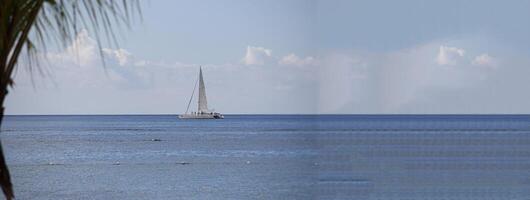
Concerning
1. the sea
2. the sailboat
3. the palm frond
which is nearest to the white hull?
the sailboat

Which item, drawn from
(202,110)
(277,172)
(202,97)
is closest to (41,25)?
(277,172)

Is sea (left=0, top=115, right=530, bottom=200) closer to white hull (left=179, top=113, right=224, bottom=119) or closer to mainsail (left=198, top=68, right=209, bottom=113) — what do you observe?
mainsail (left=198, top=68, right=209, bottom=113)

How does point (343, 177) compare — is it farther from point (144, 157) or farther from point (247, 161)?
point (144, 157)

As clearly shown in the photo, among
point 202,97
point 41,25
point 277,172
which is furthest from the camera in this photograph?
point 202,97

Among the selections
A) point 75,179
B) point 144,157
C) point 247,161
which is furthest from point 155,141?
point 75,179

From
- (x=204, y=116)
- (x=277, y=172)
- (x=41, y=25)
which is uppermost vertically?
(x=204, y=116)

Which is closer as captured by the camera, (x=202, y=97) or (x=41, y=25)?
(x=41, y=25)

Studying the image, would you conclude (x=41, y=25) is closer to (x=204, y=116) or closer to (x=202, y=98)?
(x=202, y=98)

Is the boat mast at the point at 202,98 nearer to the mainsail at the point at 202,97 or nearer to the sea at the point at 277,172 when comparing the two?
the mainsail at the point at 202,97

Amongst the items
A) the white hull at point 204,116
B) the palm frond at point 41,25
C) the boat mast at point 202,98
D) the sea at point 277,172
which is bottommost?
the sea at point 277,172

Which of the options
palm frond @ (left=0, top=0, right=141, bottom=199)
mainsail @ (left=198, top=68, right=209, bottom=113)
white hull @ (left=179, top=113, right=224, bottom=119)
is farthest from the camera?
white hull @ (left=179, top=113, right=224, bottom=119)

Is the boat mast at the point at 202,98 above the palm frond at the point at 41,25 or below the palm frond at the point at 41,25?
above

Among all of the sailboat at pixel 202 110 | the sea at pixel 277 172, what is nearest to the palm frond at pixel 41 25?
the sea at pixel 277 172

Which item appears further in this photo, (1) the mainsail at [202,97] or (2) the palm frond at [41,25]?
(1) the mainsail at [202,97]
